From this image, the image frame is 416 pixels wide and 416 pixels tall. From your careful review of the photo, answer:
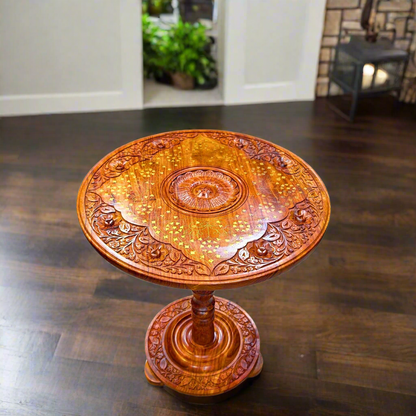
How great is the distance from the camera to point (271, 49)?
11.8ft

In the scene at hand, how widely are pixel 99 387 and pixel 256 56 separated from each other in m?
2.66

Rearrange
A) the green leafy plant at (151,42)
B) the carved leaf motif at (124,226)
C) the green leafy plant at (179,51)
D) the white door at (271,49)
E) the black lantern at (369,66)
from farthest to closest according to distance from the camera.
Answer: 1. the green leafy plant at (151,42)
2. the green leafy plant at (179,51)
3. the white door at (271,49)
4. the black lantern at (369,66)
5. the carved leaf motif at (124,226)

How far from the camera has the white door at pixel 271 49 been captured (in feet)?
11.3

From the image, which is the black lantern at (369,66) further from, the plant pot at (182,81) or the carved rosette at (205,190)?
the carved rosette at (205,190)

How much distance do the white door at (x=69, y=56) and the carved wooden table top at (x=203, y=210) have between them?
Answer: 1.84 metres

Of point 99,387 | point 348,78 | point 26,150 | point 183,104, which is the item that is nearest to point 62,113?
point 26,150

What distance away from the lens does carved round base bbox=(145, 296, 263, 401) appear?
5.59 feet

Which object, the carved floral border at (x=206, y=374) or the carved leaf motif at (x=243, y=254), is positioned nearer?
the carved leaf motif at (x=243, y=254)

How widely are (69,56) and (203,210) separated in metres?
2.40

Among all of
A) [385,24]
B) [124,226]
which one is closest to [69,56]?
[385,24]

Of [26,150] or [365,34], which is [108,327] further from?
[365,34]

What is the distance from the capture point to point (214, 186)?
158 centimetres

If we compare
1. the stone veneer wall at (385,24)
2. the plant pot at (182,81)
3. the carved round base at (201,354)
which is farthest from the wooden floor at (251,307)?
the plant pot at (182,81)

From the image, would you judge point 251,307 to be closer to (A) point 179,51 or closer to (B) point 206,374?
(B) point 206,374
